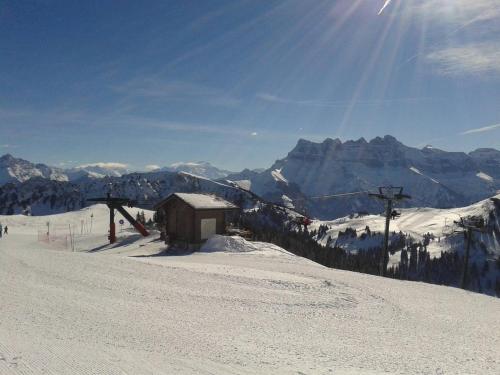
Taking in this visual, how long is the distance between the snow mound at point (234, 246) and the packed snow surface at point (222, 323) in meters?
11.2

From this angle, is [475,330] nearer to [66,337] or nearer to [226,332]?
[226,332]

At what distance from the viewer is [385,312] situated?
13.5 m

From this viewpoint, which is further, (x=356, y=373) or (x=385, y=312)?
(x=385, y=312)

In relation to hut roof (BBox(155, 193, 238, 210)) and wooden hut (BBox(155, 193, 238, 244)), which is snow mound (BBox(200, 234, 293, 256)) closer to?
wooden hut (BBox(155, 193, 238, 244))

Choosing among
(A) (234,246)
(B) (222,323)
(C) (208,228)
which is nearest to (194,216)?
(C) (208,228)

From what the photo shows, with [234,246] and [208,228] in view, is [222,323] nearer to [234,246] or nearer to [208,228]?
[234,246]

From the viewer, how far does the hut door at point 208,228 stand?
3466cm

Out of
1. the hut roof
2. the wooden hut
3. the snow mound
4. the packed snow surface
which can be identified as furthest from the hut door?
the packed snow surface

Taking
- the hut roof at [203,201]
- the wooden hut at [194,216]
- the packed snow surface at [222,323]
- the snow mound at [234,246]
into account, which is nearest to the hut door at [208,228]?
the wooden hut at [194,216]

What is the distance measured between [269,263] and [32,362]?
1752cm

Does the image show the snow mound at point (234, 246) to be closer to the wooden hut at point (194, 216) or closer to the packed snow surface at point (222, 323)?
the wooden hut at point (194, 216)

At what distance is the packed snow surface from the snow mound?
11.2 meters

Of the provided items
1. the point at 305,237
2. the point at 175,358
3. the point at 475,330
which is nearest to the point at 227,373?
the point at 175,358

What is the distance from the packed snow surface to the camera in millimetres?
7609
